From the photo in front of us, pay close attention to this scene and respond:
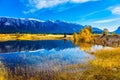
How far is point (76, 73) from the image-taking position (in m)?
36.8

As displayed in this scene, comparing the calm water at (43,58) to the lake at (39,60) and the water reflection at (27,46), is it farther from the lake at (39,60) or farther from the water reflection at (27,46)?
the water reflection at (27,46)

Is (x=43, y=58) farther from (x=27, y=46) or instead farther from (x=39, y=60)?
(x=27, y=46)

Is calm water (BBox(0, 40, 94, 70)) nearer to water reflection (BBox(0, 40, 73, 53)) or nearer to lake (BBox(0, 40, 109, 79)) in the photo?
lake (BBox(0, 40, 109, 79))

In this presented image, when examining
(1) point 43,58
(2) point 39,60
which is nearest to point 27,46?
(1) point 43,58

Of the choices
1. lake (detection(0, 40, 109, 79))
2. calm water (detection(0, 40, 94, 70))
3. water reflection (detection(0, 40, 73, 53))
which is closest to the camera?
lake (detection(0, 40, 109, 79))

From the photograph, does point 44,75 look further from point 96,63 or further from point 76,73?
point 96,63

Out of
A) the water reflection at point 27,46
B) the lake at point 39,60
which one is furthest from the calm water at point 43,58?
the water reflection at point 27,46

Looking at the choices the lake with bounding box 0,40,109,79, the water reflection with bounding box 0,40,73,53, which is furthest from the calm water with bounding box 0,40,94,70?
the water reflection with bounding box 0,40,73,53

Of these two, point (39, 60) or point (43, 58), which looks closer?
point (39, 60)

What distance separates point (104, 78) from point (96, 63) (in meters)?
11.6

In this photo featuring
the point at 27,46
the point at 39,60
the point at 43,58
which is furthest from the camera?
the point at 27,46

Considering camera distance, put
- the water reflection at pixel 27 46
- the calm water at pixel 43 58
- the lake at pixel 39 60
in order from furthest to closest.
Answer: the water reflection at pixel 27 46 → the calm water at pixel 43 58 → the lake at pixel 39 60

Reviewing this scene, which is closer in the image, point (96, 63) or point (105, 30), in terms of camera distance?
point (96, 63)

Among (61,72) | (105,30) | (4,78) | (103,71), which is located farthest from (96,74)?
(105,30)
